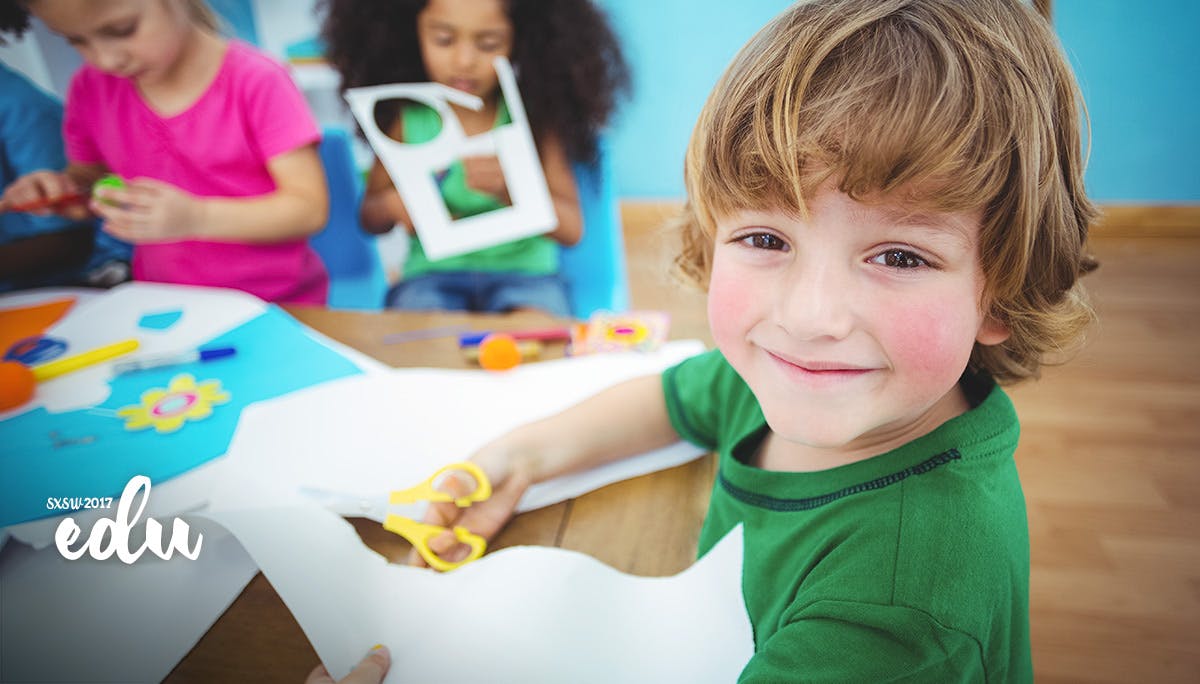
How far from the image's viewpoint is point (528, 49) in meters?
0.87

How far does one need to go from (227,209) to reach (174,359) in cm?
25

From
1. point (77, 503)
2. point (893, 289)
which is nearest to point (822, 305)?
point (893, 289)

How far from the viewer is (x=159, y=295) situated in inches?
30.7

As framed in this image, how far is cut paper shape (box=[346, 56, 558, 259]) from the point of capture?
826 mm

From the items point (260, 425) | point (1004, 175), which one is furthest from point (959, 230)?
point (260, 425)

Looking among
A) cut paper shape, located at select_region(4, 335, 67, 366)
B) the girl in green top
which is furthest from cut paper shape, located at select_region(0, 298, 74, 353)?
the girl in green top

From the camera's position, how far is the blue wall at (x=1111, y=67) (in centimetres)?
113

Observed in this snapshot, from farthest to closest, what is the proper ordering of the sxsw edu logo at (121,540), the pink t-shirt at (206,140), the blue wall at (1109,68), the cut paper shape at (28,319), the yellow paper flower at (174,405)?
the blue wall at (1109,68), the pink t-shirt at (206,140), the cut paper shape at (28,319), the yellow paper flower at (174,405), the sxsw edu logo at (121,540)

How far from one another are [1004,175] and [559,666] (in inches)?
12.1

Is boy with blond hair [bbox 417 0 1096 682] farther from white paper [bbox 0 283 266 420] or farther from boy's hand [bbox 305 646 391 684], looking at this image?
white paper [bbox 0 283 266 420]

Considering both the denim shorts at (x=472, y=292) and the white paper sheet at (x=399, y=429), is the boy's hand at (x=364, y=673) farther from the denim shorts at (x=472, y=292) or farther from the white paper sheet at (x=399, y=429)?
the denim shorts at (x=472, y=292)

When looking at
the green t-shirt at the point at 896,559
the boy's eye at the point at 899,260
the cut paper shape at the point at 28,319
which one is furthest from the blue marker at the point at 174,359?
the boy's eye at the point at 899,260

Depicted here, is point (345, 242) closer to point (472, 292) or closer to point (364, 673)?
point (472, 292)

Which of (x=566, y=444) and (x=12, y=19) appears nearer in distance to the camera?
(x=566, y=444)
